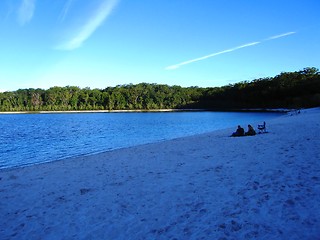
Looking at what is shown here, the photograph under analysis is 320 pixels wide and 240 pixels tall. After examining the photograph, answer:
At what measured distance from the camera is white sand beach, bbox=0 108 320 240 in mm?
5648

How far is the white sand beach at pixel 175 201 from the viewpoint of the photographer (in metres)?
5.65

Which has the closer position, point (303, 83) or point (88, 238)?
point (88, 238)

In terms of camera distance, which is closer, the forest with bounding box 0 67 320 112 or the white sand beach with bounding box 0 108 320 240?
the white sand beach with bounding box 0 108 320 240

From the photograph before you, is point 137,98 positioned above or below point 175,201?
above

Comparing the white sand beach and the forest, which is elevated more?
the forest

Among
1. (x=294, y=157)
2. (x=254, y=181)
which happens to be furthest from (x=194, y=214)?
(x=294, y=157)

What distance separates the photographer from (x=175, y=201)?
725cm

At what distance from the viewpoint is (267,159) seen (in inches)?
431

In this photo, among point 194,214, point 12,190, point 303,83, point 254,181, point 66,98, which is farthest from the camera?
point 66,98

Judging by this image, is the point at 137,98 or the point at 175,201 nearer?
the point at 175,201

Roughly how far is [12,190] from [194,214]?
661cm

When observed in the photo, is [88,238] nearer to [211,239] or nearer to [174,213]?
[174,213]

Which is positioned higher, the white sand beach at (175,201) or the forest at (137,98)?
the forest at (137,98)

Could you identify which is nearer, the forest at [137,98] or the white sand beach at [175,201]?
the white sand beach at [175,201]
